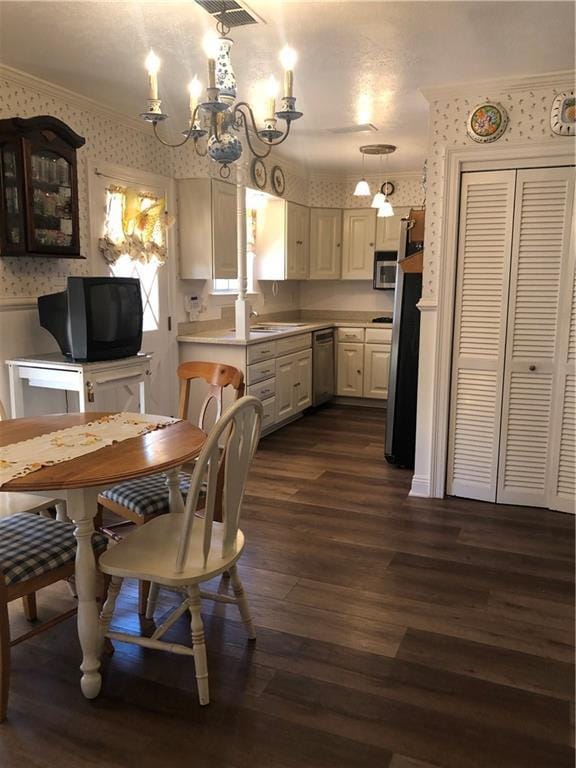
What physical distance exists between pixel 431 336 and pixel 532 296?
0.60 meters

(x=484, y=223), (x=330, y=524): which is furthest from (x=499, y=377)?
(x=330, y=524)

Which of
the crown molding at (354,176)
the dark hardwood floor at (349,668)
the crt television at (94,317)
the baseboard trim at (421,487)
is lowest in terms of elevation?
the dark hardwood floor at (349,668)

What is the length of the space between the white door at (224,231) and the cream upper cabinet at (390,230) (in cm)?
209

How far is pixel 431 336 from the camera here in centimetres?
357

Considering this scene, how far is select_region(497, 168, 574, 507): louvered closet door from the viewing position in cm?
325

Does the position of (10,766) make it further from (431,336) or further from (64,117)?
(64,117)

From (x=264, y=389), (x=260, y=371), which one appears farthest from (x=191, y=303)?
(x=264, y=389)

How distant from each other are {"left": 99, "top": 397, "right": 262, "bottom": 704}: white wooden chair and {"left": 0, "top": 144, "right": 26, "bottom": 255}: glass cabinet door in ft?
6.11

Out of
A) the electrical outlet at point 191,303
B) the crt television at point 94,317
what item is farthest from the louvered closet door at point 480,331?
the electrical outlet at point 191,303

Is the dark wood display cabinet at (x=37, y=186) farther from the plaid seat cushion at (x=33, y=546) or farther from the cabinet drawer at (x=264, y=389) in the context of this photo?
the cabinet drawer at (x=264, y=389)

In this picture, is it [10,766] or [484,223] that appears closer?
[10,766]

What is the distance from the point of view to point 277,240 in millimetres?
5840

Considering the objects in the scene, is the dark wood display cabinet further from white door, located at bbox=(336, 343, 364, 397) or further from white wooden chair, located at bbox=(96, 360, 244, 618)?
white door, located at bbox=(336, 343, 364, 397)

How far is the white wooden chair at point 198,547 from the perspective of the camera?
174 centimetres
